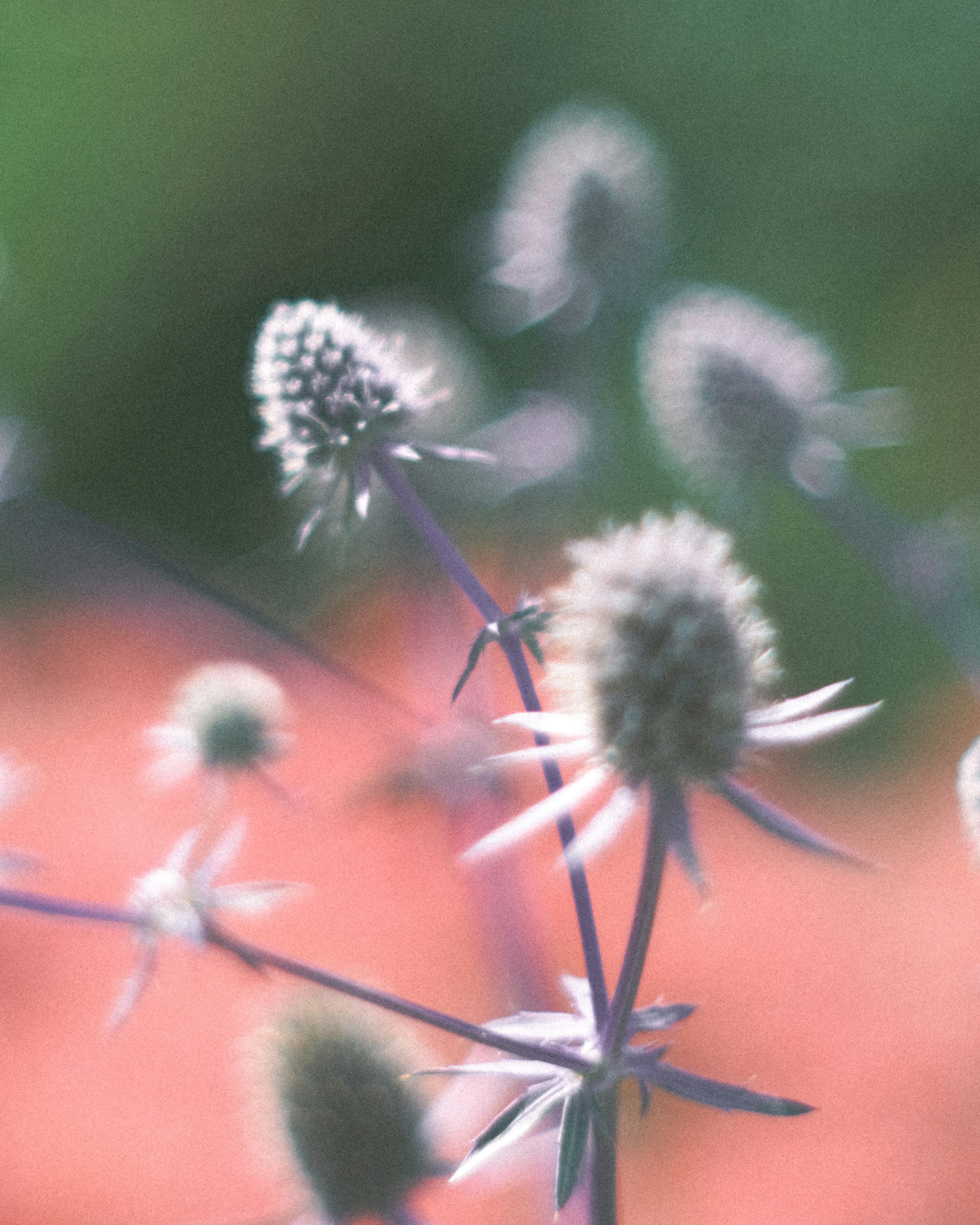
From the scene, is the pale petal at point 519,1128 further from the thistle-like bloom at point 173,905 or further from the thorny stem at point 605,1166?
the thistle-like bloom at point 173,905

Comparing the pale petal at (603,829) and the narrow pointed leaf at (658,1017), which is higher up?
the pale petal at (603,829)

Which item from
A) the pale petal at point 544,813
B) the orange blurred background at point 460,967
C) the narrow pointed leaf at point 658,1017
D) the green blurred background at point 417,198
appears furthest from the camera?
the green blurred background at point 417,198

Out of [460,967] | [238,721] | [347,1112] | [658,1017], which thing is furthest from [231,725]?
[460,967]

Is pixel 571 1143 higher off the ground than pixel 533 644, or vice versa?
pixel 533 644

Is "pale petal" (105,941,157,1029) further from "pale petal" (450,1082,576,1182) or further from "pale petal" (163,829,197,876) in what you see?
"pale petal" (450,1082,576,1182)

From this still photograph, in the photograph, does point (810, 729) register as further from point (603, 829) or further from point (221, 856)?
point (221, 856)

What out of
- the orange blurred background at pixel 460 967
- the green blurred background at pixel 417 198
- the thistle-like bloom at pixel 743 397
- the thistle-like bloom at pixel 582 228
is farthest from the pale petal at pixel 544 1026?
the green blurred background at pixel 417 198

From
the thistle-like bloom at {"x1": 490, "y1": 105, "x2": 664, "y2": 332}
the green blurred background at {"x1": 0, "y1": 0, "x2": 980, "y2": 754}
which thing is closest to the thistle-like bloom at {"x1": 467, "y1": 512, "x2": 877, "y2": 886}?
the thistle-like bloom at {"x1": 490, "y1": 105, "x2": 664, "y2": 332}

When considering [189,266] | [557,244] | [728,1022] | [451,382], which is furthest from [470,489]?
[189,266]
